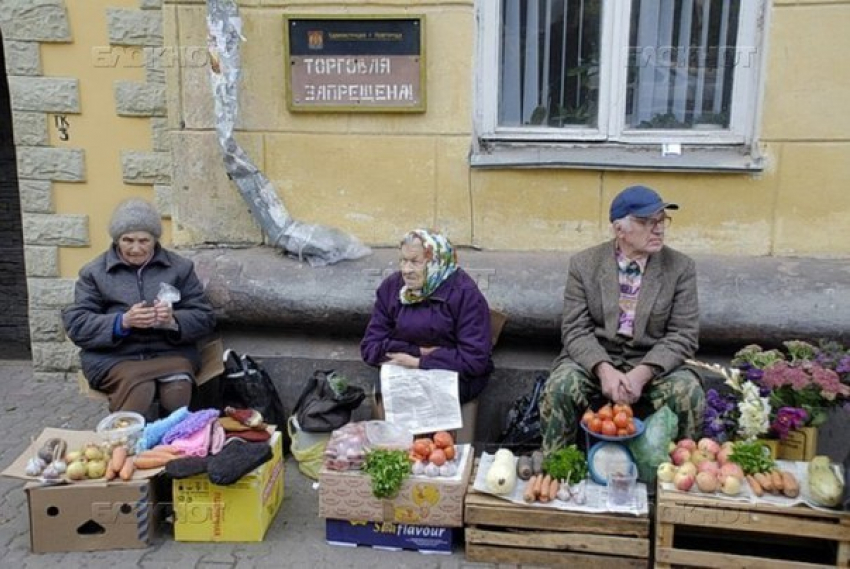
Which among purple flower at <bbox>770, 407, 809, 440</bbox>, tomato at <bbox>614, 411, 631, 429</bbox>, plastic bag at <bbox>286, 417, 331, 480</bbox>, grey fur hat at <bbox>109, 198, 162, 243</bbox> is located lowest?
plastic bag at <bbox>286, 417, 331, 480</bbox>

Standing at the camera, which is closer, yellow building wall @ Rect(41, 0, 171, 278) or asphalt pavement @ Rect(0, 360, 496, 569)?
asphalt pavement @ Rect(0, 360, 496, 569)

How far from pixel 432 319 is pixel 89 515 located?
5.67 ft

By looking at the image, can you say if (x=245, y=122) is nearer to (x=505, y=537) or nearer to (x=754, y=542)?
(x=505, y=537)

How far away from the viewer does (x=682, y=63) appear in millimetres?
4723

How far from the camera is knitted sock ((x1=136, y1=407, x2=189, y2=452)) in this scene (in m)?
3.69

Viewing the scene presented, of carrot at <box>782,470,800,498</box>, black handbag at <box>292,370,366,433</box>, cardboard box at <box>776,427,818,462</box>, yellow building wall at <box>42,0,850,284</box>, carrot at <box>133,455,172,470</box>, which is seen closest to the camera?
carrot at <box>782,470,800,498</box>

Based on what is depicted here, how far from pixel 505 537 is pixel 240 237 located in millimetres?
2535

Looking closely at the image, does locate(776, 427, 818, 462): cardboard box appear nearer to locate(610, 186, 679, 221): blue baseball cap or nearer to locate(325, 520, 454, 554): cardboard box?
locate(610, 186, 679, 221): blue baseball cap

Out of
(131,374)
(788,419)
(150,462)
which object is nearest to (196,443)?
(150,462)

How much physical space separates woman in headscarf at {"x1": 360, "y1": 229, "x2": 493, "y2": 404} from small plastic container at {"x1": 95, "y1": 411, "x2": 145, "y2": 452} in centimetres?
111

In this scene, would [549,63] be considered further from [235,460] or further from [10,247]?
[10,247]

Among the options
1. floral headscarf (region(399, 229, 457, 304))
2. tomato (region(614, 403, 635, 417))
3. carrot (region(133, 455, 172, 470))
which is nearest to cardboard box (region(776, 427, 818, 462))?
tomato (region(614, 403, 635, 417))

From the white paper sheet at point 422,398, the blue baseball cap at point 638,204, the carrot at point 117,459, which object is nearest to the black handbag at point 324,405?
the white paper sheet at point 422,398

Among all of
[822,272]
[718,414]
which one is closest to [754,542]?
[718,414]
